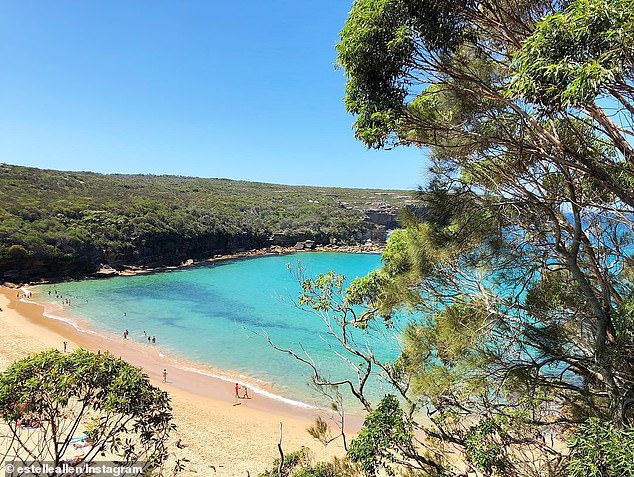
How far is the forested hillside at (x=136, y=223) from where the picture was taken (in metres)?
34.4

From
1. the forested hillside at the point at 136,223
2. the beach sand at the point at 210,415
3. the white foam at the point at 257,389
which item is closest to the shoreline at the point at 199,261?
the forested hillside at the point at 136,223

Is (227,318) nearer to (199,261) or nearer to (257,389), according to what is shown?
(257,389)

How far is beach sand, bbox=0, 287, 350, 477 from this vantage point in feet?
33.6

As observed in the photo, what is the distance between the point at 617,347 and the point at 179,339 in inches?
852

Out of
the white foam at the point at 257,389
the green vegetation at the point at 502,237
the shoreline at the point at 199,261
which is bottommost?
the white foam at the point at 257,389

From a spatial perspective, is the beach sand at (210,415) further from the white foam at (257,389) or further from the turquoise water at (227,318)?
the turquoise water at (227,318)

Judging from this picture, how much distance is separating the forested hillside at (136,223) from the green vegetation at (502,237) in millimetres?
32932

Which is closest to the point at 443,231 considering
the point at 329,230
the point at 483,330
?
the point at 483,330

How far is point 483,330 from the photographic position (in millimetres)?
4508

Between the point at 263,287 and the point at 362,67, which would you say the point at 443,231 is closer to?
the point at 362,67

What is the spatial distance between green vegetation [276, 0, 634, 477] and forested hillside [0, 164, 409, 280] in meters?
32.9

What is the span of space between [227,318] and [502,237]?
2365cm

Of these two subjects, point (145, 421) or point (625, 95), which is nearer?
point (625, 95)

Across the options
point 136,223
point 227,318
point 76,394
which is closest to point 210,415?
point 76,394
